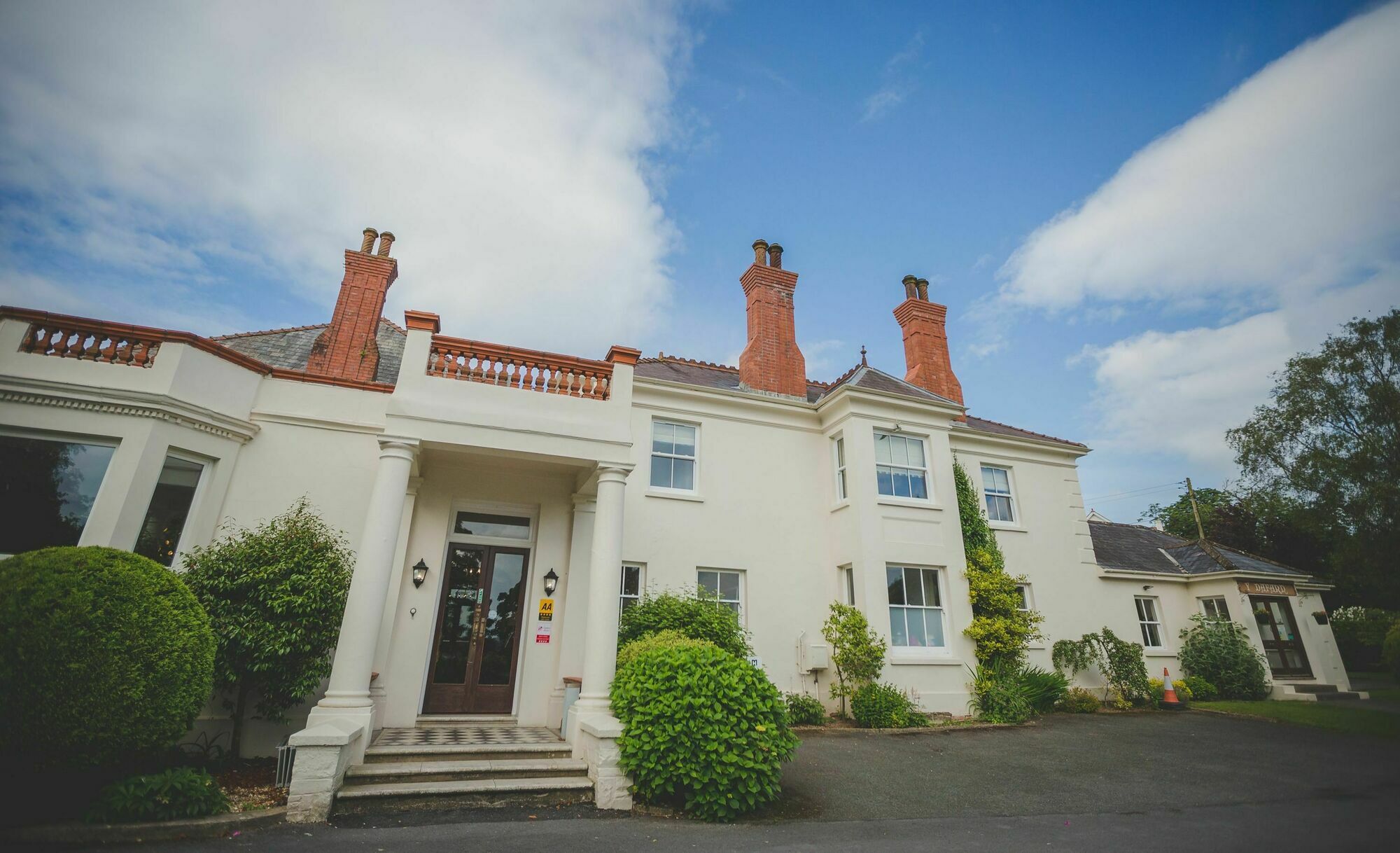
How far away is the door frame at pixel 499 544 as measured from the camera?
29.8 ft

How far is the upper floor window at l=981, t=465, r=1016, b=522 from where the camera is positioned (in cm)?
1454

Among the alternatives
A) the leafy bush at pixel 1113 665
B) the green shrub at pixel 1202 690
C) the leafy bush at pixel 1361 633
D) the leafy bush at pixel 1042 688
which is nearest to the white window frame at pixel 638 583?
the leafy bush at pixel 1042 688

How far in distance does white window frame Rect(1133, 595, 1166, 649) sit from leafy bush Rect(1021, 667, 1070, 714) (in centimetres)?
425

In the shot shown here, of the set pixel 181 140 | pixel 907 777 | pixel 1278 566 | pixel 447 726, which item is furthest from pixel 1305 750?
pixel 181 140

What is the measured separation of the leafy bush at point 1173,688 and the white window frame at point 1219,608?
2.52 m

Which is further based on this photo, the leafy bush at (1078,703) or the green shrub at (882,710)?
the leafy bush at (1078,703)

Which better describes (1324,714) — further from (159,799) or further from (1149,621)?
(159,799)

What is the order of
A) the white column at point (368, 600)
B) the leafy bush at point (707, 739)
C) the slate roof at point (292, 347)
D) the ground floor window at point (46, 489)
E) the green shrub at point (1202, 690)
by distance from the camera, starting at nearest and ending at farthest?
1. the leafy bush at point (707, 739)
2. the white column at point (368, 600)
3. the ground floor window at point (46, 489)
4. the slate roof at point (292, 347)
5. the green shrub at point (1202, 690)

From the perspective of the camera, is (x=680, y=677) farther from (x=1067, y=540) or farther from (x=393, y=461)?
(x=1067, y=540)

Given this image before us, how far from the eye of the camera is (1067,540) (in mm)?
14781

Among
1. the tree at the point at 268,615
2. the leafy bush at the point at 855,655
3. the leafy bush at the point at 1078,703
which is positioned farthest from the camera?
the leafy bush at the point at 1078,703

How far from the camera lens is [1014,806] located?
662 cm

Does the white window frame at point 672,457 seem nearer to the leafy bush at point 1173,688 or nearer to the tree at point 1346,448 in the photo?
the leafy bush at point 1173,688

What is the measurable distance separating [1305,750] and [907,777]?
767cm
